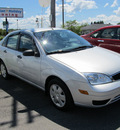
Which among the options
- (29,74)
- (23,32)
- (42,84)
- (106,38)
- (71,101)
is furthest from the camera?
(106,38)

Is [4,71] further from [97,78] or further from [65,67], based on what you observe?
[97,78]

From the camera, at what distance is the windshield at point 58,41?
3.63 metres

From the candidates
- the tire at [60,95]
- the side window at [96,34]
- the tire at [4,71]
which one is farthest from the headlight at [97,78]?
the side window at [96,34]

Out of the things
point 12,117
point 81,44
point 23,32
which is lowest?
point 12,117

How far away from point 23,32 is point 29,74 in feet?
3.76

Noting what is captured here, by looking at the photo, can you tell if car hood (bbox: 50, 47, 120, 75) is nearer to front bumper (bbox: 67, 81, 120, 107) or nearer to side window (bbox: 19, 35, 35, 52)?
front bumper (bbox: 67, 81, 120, 107)

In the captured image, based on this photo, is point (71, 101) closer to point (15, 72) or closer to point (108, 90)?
point (108, 90)

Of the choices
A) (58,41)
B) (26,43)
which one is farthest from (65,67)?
(26,43)

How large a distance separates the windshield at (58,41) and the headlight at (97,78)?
3.23 feet

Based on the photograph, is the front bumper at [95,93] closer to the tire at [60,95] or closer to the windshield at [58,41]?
the tire at [60,95]

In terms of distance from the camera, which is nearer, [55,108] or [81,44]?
[55,108]

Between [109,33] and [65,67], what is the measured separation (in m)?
3.77

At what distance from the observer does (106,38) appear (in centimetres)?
619

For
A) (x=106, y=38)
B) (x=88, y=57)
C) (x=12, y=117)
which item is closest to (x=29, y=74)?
(x=12, y=117)
